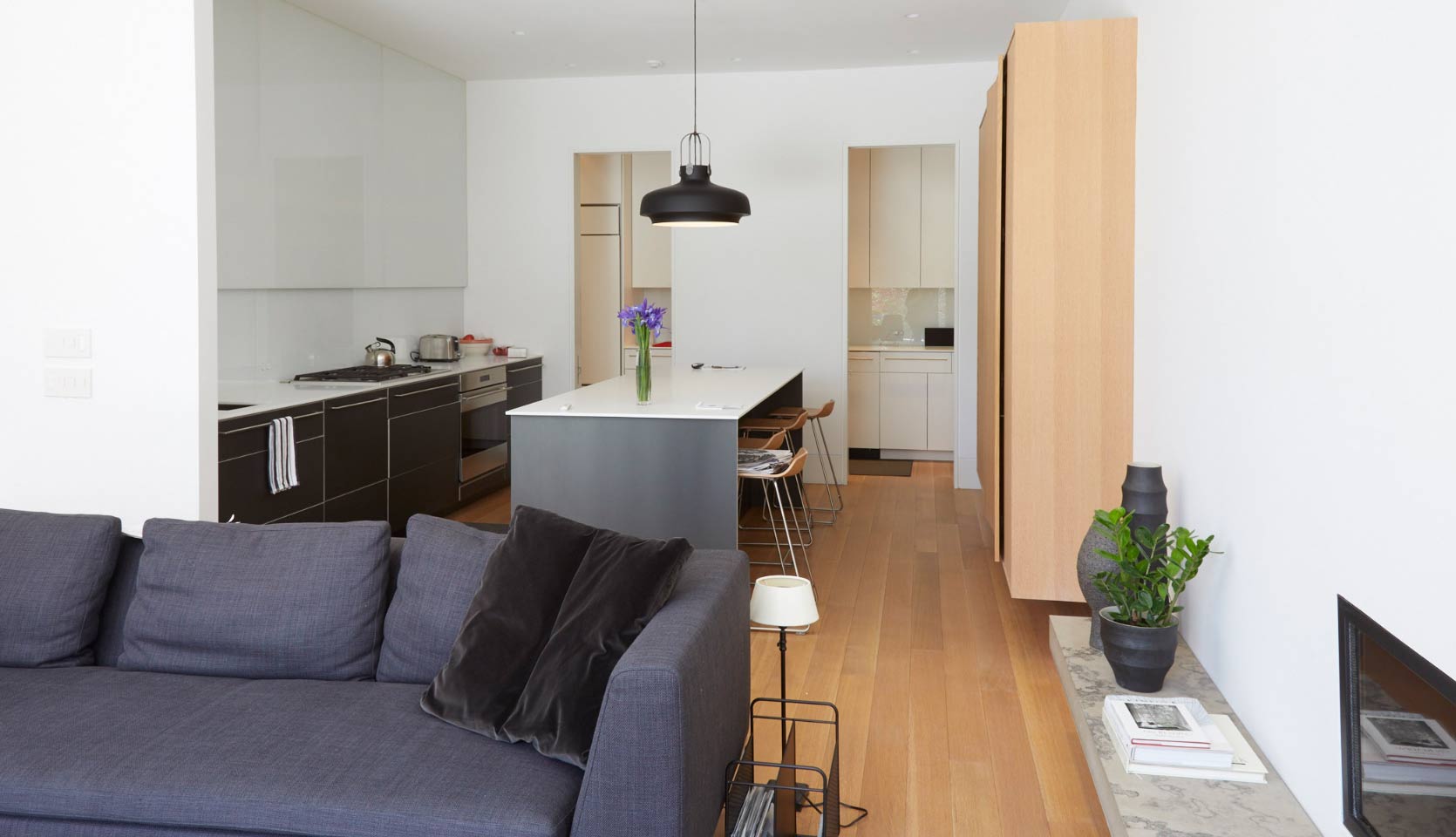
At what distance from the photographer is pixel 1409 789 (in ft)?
5.41

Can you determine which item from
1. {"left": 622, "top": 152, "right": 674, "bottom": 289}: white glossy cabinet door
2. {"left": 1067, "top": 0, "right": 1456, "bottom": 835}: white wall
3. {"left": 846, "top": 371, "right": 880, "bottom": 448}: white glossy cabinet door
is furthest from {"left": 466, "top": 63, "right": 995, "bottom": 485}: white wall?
{"left": 1067, "top": 0, "right": 1456, "bottom": 835}: white wall

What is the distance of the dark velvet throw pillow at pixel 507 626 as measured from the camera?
2.40m

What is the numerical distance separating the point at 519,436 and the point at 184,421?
149 cm

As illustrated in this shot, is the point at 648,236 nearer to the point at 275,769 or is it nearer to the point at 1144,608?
the point at 1144,608

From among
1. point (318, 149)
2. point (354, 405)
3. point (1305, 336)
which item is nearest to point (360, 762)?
point (1305, 336)

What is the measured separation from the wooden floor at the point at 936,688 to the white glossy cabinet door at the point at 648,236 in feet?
12.9

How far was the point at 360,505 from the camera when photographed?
5621mm

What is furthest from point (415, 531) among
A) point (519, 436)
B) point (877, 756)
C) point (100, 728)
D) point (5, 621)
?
point (519, 436)

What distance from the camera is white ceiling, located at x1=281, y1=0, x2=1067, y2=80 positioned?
5941mm

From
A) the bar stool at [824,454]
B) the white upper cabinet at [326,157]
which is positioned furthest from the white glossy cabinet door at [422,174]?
the bar stool at [824,454]

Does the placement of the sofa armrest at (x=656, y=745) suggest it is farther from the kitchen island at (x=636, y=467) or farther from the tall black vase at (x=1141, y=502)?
the kitchen island at (x=636, y=467)

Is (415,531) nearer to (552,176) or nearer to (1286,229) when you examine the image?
(1286,229)

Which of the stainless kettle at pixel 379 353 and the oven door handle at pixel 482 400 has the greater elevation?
the stainless kettle at pixel 379 353

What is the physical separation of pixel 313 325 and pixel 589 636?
15.0 ft
